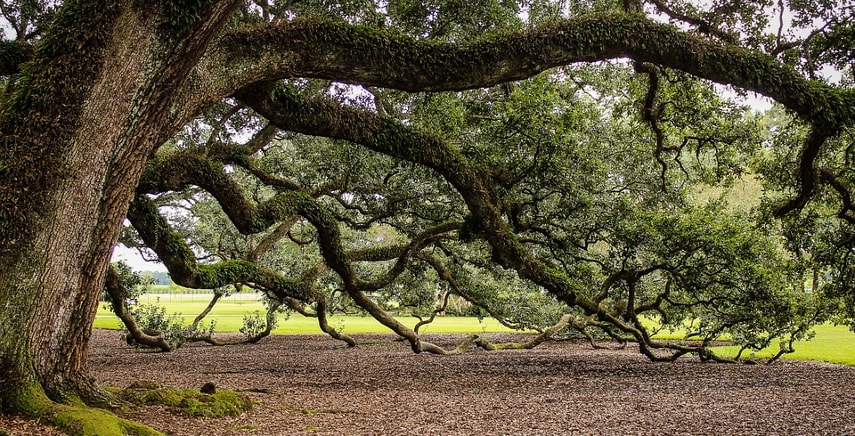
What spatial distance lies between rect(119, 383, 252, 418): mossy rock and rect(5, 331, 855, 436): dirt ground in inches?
7.1

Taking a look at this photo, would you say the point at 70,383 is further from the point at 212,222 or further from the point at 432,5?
the point at 212,222

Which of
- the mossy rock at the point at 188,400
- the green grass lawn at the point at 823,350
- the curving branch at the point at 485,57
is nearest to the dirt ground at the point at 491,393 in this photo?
the mossy rock at the point at 188,400

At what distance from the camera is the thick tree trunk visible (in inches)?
168

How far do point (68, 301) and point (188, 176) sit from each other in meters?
3.83

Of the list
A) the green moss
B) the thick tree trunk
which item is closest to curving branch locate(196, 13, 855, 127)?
the thick tree trunk

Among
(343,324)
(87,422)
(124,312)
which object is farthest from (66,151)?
(343,324)

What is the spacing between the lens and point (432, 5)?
9.27 m

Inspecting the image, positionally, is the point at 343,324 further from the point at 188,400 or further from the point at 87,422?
the point at 87,422

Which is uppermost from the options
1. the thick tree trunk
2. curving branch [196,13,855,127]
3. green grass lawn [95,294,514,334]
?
curving branch [196,13,855,127]

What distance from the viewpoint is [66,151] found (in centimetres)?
433

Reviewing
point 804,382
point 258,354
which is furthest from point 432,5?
point 258,354

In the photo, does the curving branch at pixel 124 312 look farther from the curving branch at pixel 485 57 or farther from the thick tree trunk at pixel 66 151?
the curving branch at pixel 485 57

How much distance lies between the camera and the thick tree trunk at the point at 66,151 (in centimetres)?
427

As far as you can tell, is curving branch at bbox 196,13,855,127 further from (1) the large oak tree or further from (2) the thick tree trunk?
(2) the thick tree trunk
